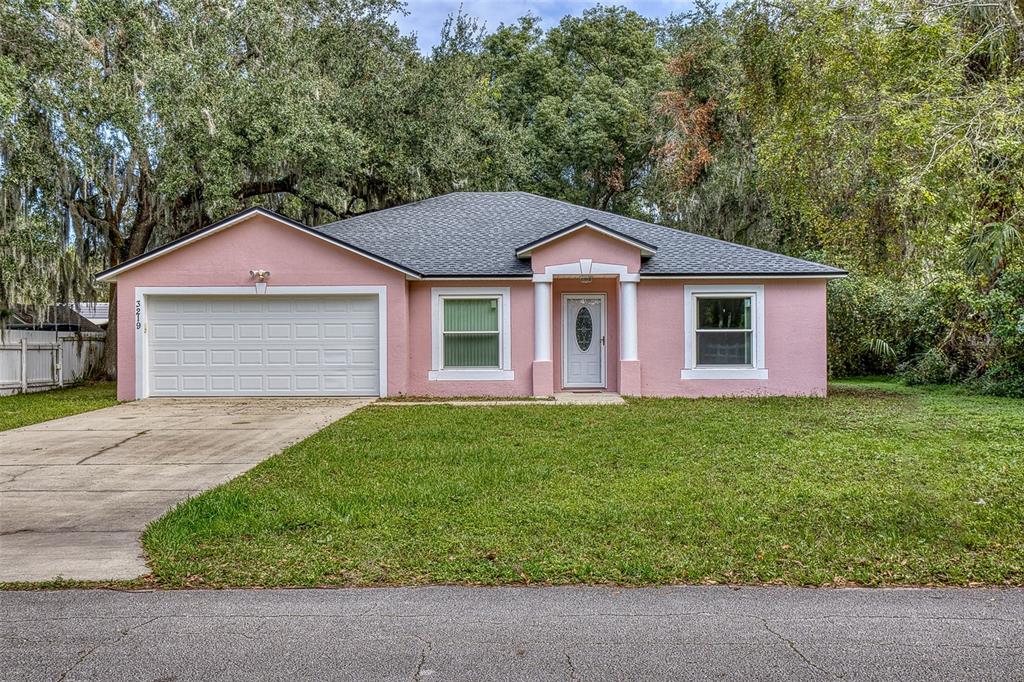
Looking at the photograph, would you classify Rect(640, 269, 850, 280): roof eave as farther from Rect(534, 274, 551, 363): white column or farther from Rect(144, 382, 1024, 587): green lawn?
Rect(144, 382, 1024, 587): green lawn

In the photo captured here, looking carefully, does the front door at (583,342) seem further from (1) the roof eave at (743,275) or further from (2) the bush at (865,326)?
(2) the bush at (865,326)

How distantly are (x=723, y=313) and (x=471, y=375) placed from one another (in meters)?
5.30

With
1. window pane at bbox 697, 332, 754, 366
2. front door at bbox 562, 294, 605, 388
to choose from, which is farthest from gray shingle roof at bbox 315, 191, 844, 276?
front door at bbox 562, 294, 605, 388

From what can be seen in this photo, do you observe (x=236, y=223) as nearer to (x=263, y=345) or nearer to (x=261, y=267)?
(x=261, y=267)

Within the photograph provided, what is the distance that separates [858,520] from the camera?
17.0 feet

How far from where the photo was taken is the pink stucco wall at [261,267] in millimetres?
13648

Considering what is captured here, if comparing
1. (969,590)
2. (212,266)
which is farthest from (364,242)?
(969,590)

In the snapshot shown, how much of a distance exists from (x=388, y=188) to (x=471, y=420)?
39.2 ft

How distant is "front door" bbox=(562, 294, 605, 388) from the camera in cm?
1487

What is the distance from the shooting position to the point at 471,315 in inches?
556

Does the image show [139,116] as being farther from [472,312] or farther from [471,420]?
[471,420]

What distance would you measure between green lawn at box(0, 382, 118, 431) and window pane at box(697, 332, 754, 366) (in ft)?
37.7

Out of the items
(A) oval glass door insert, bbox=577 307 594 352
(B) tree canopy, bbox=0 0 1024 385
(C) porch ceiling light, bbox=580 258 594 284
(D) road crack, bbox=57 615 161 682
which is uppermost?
(B) tree canopy, bbox=0 0 1024 385

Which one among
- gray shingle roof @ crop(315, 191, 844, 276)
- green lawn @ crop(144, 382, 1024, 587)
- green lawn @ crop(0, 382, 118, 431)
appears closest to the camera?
green lawn @ crop(144, 382, 1024, 587)
